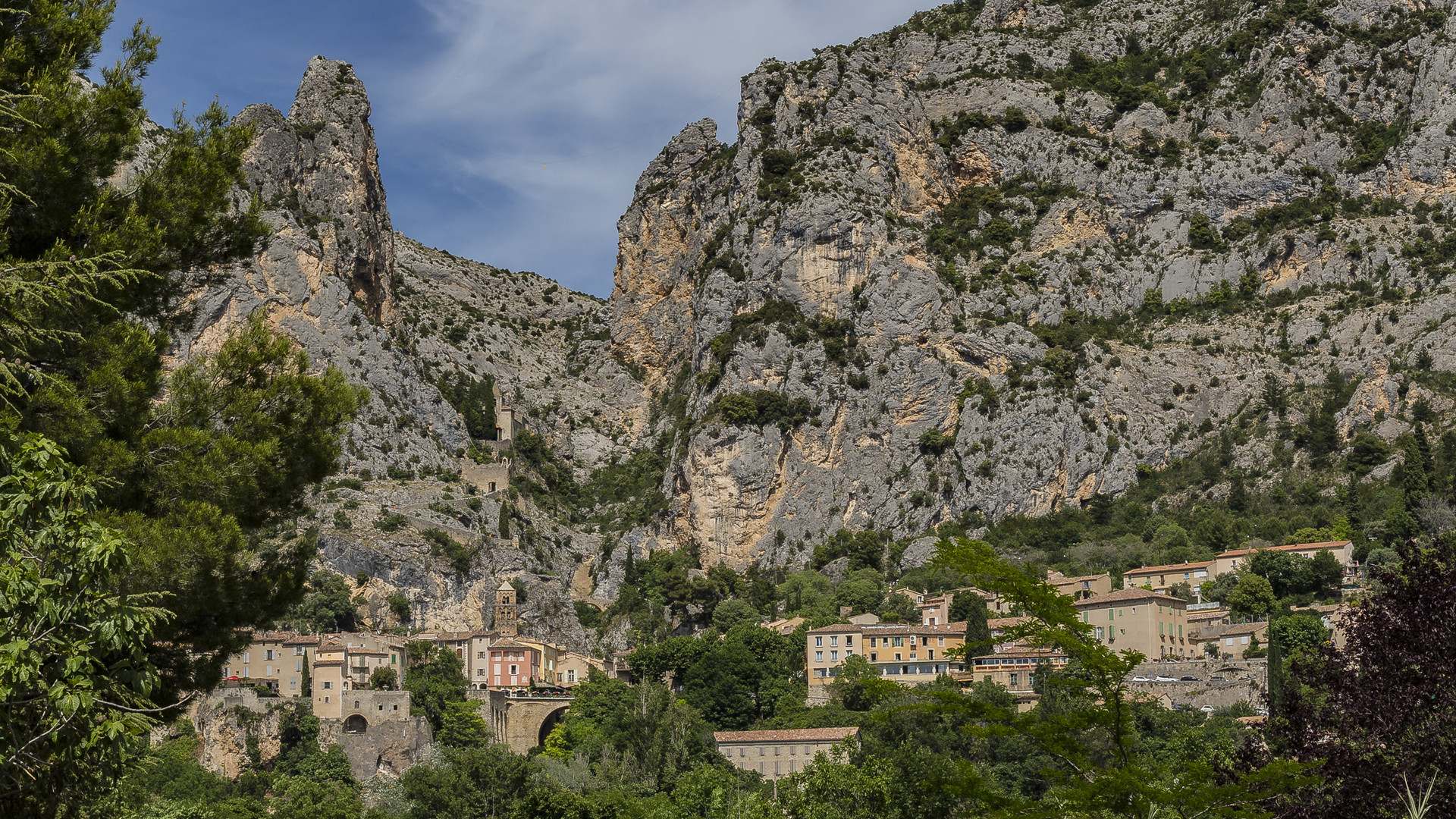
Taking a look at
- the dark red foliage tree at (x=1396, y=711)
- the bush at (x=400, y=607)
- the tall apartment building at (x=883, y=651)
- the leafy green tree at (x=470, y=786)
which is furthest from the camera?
the bush at (x=400, y=607)

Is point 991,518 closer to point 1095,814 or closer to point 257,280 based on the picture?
point 257,280

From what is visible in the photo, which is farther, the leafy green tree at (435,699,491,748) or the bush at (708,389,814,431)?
the bush at (708,389,814,431)

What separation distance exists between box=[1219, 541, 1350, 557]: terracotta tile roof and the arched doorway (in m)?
47.6

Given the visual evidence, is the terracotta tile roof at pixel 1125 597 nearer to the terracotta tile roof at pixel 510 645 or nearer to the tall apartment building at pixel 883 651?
the tall apartment building at pixel 883 651

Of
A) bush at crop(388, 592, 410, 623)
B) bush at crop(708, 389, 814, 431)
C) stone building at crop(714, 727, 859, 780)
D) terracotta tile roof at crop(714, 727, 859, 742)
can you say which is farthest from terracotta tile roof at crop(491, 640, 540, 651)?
stone building at crop(714, 727, 859, 780)

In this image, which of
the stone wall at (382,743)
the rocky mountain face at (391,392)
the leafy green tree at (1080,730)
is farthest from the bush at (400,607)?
the leafy green tree at (1080,730)

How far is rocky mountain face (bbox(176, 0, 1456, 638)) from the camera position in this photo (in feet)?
→ 360

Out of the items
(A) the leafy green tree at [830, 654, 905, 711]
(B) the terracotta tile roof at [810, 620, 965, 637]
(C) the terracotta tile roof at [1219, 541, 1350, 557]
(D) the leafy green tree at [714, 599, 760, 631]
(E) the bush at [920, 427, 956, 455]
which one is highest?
(E) the bush at [920, 427, 956, 455]

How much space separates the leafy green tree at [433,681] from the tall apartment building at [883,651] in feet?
77.6

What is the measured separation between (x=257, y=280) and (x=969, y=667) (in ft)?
216

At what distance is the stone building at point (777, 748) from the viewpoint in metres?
72.1

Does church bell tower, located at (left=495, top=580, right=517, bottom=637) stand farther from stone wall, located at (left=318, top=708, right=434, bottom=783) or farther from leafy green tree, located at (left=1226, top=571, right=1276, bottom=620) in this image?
leafy green tree, located at (left=1226, top=571, right=1276, bottom=620)

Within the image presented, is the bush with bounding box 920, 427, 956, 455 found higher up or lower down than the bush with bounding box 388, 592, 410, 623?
higher up

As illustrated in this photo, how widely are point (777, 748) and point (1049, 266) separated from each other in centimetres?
6463
